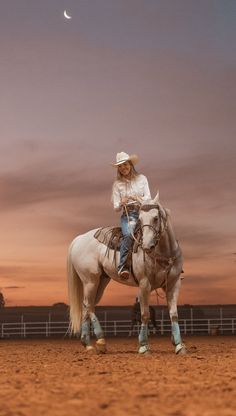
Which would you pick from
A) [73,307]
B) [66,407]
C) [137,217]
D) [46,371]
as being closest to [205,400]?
[66,407]

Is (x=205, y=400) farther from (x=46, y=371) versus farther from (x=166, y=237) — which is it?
(x=166, y=237)

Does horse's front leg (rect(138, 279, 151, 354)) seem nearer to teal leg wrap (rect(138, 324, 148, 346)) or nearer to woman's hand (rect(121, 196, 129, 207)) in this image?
teal leg wrap (rect(138, 324, 148, 346))

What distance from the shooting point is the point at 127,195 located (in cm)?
1073

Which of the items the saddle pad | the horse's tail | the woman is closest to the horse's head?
the woman

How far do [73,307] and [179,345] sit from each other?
8.56ft

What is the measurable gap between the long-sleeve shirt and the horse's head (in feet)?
2.38

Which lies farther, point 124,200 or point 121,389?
point 124,200

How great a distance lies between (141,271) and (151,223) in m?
0.98

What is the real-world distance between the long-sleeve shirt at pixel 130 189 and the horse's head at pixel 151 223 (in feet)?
2.38

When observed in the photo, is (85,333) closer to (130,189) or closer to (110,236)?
(110,236)

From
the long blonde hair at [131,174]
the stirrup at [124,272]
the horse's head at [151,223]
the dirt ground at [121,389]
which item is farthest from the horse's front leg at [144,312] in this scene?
the dirt ground at [121,389]

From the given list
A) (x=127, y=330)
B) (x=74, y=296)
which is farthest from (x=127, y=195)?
(x=127, y=330)

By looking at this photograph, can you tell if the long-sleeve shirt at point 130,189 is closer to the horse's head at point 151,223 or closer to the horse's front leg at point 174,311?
the horse's head at point 151,223

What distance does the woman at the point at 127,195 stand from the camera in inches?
415
